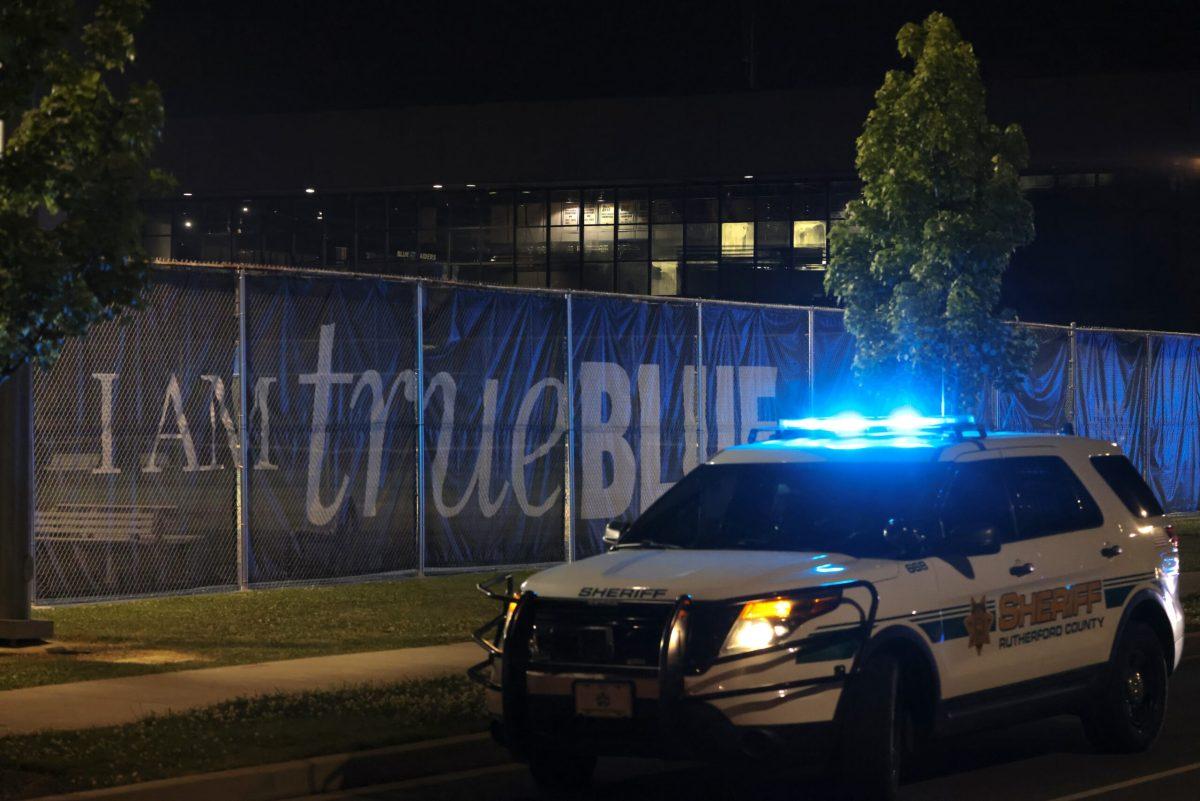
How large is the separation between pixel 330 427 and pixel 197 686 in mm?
5651

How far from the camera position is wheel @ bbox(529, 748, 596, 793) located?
8.66 metres

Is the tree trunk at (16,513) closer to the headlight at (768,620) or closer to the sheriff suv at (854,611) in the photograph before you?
the sheriff suv at (854,611)

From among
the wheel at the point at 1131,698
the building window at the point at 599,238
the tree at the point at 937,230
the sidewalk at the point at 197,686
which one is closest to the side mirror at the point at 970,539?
the wheel at the point at 1131,698

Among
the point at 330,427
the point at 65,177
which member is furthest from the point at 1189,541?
the point at 65,177

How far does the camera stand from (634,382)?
20.1 meters

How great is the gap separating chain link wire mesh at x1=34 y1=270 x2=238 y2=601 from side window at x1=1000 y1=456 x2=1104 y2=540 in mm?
7808

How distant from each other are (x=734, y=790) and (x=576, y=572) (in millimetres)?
1604

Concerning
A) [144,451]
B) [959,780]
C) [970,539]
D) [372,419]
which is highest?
[372,419]

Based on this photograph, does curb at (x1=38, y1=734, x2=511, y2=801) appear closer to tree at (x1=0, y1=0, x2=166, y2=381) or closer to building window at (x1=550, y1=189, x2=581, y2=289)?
tree at (x1=0, y1=0, x2=166, y2=381)

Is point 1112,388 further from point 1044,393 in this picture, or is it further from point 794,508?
point 794,508

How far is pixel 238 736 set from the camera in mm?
9352

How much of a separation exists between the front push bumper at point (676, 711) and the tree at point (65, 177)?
10.4 feet

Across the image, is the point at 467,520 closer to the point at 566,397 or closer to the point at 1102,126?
the point at 566,397

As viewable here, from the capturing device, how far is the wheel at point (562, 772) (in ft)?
28.4
